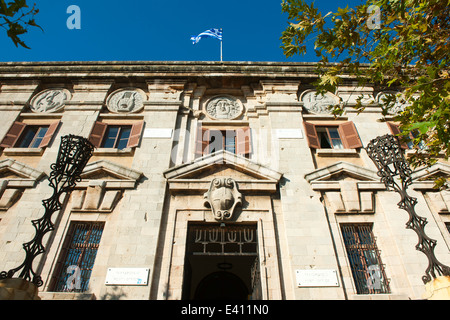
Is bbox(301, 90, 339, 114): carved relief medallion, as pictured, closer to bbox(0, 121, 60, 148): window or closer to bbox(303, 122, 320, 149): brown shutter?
bbox(303, 122, 320, 149): brown shutter

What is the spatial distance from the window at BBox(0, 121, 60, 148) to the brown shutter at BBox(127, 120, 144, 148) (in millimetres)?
2706

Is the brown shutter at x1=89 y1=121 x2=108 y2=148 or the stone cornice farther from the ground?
the stone cornice

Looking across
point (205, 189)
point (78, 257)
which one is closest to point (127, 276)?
point (78, 257)

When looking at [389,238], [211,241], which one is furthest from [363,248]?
[211,241]

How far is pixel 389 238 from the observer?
7859 millimetres

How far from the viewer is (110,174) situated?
9.02 m

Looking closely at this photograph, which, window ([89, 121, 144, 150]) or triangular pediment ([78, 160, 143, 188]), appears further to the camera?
window ([89, 121, 144, 150])

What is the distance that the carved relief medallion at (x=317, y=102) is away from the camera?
11375mm

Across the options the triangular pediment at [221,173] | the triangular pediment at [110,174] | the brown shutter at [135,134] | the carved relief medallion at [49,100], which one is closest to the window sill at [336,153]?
the triangular pediment at [221,173]

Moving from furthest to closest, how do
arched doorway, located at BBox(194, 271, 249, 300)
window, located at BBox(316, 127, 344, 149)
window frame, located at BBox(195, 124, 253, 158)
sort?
arched doorway, located at BBox(194, 271, 249, 300)
window, located at BBox(316, 127, 344, 149)
window frame, located at BBox(195, 124, 253, 158)

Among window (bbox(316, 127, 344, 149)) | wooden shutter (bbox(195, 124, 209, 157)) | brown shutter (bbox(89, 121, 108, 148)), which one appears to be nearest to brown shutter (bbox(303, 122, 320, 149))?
window (bbox(316, 127, 344, 149))

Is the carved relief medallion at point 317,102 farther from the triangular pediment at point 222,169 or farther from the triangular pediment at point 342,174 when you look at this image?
the triangular pediment at point 222,169

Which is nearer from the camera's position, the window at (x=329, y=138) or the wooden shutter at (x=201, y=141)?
the wooden shutter at (x=201, y=141)

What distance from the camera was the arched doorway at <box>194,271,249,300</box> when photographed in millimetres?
10938
